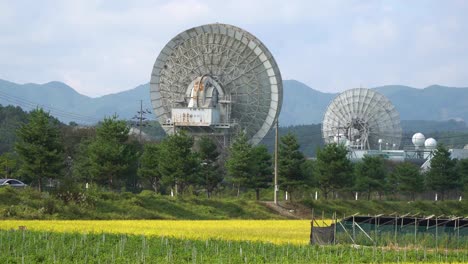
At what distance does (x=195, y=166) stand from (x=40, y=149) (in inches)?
645

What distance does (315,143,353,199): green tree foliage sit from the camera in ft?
277

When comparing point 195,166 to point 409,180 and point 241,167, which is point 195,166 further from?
point 409,180

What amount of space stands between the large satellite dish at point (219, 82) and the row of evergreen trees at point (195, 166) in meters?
5.61

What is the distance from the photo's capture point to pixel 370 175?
94.8 m

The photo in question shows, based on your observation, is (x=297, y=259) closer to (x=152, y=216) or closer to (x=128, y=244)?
(x=128, y=244)

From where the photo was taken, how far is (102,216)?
56.0 meters

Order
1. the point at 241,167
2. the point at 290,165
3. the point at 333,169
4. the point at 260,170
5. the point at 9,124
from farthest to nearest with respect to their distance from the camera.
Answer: the point at 9,124 < the point at 333,169 < the point at 260,170 < the point at 290,165 < the point at 241,167

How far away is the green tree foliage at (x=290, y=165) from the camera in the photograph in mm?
80562

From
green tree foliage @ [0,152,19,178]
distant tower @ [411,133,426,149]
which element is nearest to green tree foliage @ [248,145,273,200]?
green tree foliage @ [0,152,19,178]

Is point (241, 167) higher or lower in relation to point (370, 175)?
higher


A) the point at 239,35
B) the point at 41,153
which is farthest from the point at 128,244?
the point at 239,35

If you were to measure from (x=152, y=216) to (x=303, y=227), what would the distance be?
12.7 meters

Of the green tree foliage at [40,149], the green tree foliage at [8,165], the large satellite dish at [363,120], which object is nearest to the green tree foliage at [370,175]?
the large satellite dish at [363,120]

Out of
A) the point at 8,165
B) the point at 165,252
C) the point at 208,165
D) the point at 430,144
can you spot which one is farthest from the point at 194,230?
the point at 430,144
